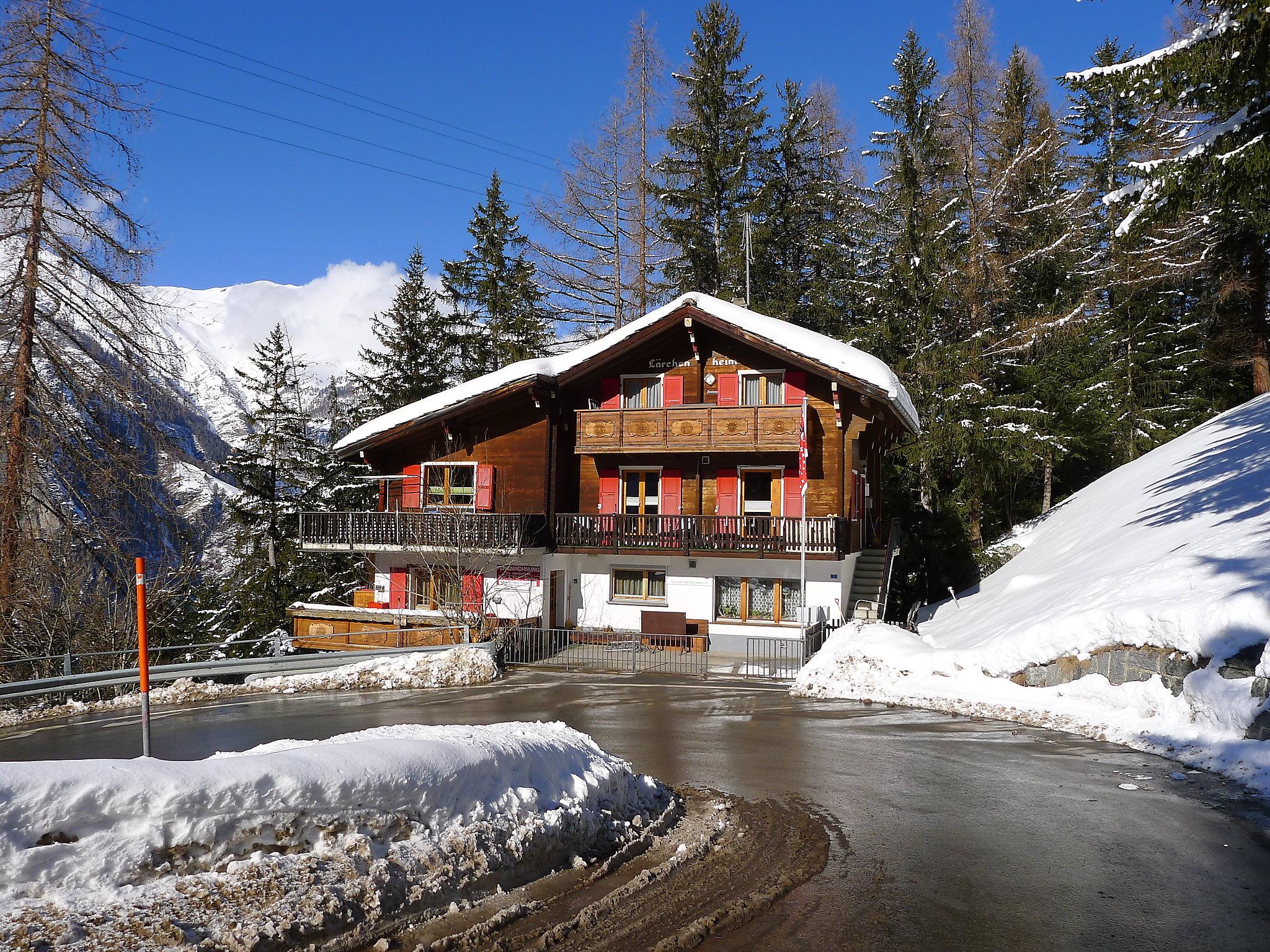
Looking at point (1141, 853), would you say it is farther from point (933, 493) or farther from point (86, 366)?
point (933, 493)

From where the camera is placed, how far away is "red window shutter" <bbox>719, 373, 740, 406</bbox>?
2630 centimetres

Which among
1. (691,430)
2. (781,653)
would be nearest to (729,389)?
(691,430)

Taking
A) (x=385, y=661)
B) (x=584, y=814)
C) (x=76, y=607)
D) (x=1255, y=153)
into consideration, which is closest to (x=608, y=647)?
(x=385, y=661)

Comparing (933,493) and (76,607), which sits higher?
(933,493)

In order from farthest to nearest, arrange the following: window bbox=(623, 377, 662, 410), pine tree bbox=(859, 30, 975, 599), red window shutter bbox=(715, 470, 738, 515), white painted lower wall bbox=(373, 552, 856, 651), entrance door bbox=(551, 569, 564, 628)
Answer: pine tree bbox=(859, 30, 975, 599) < window bbox=(623, 377, 662, 410) < entrance door bbox=(551, 569, 564, 628) < red window shutter bbox=(715, 470, 738, 515) < white painted lower wall bbox=(373, 552, 856, 651)

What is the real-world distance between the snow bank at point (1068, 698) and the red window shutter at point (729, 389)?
9.77 metres

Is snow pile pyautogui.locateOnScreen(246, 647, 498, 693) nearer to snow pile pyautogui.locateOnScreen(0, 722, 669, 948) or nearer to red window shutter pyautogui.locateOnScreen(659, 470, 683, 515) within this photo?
red window shutter pyautogui.locateOnScreen(659, 470, 683, 515)

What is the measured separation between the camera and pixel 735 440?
24.5m

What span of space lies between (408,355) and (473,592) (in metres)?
20.8

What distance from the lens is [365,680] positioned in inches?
719

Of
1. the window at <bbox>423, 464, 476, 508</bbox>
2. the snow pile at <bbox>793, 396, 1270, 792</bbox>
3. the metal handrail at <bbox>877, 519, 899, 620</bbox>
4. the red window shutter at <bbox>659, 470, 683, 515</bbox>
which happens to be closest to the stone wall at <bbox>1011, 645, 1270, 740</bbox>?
the snow pile at <bbox>793, 396, 1270, 792</bbox>

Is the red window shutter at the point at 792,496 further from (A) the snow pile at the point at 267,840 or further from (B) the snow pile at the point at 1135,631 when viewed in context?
(A) the snow pile at the point at 267,840

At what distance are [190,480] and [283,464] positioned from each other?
53.0ft

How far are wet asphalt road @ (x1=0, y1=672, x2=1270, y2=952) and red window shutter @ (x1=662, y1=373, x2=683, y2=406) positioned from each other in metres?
12.1
